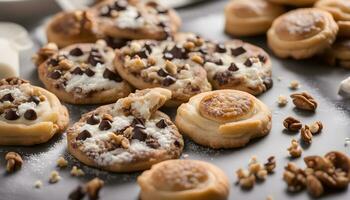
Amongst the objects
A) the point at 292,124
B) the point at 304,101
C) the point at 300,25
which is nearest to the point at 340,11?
the point at 300,25

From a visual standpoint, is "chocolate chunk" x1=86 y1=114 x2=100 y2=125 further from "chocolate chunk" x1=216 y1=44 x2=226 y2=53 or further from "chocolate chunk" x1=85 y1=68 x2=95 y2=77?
"chocolate chunk" x1=216 y1=44 x2=226 y2=53

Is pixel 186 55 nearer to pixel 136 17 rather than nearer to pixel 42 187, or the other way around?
pixel 136 17

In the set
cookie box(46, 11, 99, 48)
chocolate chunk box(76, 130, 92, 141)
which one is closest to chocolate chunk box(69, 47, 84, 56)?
cookie box(46, 11, 99, 48)

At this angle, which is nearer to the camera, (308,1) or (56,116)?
(56,116)

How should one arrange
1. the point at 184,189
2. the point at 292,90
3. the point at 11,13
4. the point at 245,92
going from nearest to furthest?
the point at 184,189, the point at 245,92, the point at 292,90, the point at 11,13

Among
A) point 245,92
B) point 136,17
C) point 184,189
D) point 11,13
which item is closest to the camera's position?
point 184,189

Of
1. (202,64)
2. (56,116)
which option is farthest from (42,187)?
(202,64)

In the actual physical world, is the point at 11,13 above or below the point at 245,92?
below
